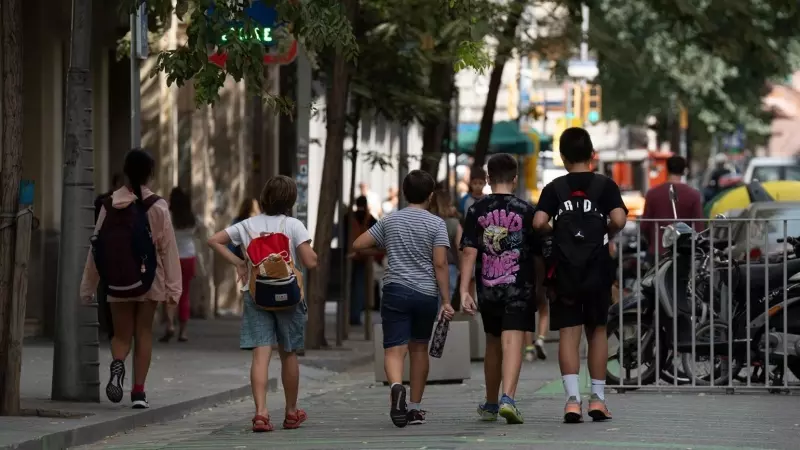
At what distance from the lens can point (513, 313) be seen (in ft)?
37.4

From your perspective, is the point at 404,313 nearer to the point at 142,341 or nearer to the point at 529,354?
the point at 142,341

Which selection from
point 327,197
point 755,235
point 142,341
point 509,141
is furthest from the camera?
point 509,141

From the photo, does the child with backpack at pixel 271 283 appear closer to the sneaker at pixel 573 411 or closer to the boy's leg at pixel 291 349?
the boy's leg at pixel 291 349

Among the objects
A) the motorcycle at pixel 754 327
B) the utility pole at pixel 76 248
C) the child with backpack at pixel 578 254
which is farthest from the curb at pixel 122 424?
the motorcycle at pixel 754 327

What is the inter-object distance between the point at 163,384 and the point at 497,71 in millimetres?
10068

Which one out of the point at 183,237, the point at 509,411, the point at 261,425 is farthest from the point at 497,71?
the point at 509,411

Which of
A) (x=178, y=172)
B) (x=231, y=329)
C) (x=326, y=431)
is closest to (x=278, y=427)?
(x=326, y=431)

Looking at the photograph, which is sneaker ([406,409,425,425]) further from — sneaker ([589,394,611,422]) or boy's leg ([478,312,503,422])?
sneaker ([589,394,611,422])

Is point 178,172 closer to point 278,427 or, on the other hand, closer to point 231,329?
point 231,329

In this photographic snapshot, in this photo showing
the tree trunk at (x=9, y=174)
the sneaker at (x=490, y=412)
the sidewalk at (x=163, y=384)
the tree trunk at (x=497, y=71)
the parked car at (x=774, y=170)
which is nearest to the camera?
the sidewalk at (x=163, y=384)

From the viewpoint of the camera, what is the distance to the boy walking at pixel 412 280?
11648 millimetres

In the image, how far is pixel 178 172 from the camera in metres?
26.1

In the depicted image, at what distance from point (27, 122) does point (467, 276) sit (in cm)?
986

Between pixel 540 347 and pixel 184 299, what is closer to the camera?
pixel 540 347
